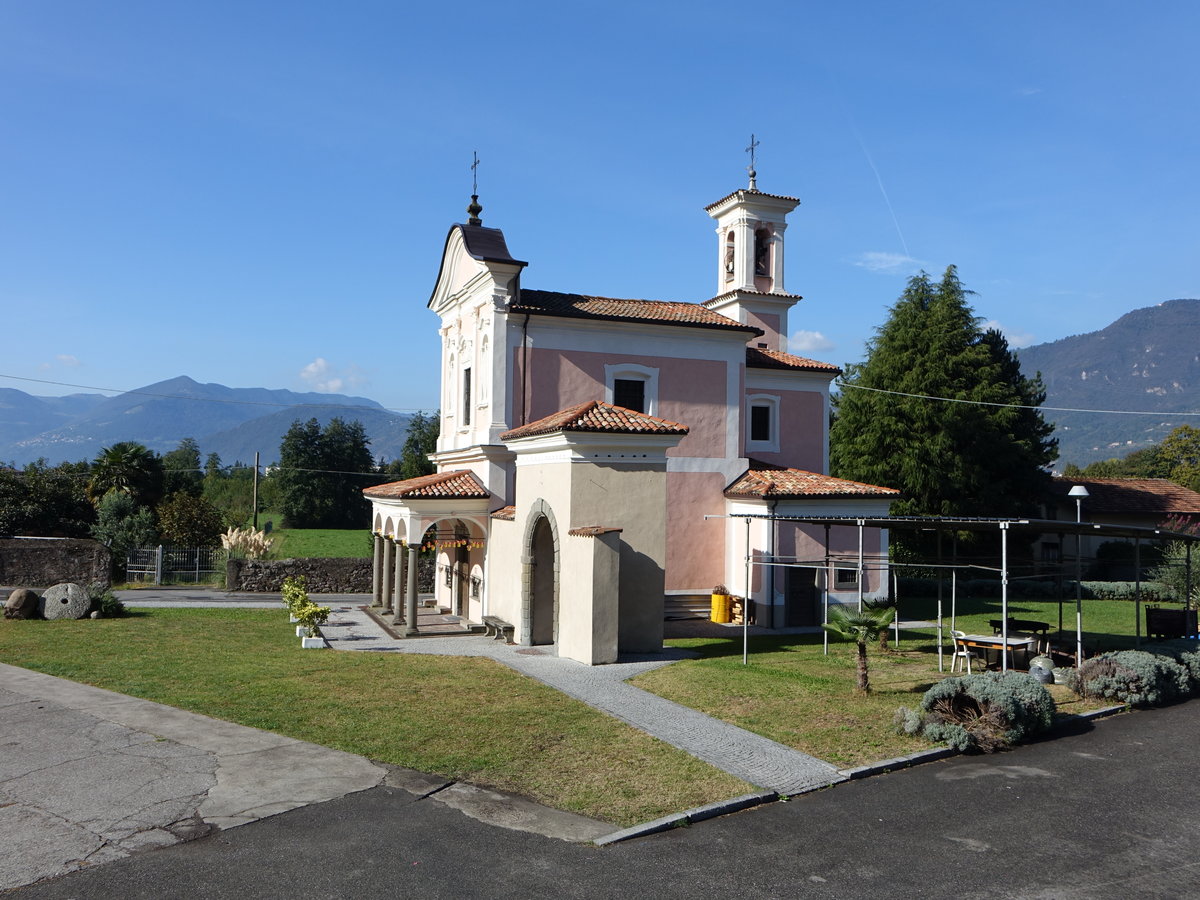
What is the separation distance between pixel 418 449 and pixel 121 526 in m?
37.4

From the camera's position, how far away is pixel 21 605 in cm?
2250

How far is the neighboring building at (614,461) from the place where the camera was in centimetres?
1859

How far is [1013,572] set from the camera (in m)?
38.3

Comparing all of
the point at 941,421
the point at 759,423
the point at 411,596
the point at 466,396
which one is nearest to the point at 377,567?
the point at 466,396

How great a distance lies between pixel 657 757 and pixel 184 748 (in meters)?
5.75

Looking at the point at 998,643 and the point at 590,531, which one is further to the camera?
the point at 590,531

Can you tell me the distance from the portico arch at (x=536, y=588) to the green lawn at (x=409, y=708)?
2.23 meters

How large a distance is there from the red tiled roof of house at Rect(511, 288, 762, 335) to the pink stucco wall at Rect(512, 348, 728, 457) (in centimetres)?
99

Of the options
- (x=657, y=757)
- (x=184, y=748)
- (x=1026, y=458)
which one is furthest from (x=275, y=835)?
(x=1026, y=458)

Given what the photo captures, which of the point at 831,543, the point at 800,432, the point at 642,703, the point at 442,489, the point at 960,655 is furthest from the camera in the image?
the point at 800,432

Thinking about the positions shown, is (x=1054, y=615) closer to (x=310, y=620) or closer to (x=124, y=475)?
(x=310, y=620)

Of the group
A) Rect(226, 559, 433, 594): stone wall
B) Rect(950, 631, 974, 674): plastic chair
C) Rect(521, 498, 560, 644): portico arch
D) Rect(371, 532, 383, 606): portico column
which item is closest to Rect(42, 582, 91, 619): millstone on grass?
Rect(371, 532, 383, 606): portico column

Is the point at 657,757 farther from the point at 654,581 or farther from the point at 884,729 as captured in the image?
the point at 654,581

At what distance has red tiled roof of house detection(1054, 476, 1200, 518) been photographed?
43844 millimetres
